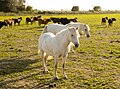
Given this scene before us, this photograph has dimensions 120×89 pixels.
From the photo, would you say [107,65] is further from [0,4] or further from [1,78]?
[0,4]

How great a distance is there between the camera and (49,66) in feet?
34.2

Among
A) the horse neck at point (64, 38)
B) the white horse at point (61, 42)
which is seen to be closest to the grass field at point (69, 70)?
the white horse at point (61, 42)

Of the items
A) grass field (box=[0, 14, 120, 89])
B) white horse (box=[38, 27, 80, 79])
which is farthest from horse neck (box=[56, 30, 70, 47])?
grass field (box=[0, 14, 120, 89])

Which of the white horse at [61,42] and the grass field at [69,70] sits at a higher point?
the white horse at [61,42]

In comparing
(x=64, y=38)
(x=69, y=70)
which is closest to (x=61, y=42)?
(x=64, y=38)

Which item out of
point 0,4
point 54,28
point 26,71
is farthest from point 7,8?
point 26,71

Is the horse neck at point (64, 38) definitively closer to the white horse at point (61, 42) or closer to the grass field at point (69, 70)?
the white horse at point (61, 42)

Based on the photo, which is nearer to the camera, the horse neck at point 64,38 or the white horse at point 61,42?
the white horse at point 61,42

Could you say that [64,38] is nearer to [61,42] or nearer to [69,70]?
[61,42]

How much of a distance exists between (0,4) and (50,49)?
60210 mm

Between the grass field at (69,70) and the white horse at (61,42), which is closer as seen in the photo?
the white horse at (61,42)

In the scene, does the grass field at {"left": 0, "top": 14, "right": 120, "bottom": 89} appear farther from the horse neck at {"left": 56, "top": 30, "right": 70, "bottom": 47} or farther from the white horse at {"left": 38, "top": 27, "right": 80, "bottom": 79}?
the horse neck at {"left": 56, "top": 30, "right": 70, "bottom": 47}

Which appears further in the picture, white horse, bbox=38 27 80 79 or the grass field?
the grass field

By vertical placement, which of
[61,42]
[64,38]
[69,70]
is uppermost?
[64,38]
